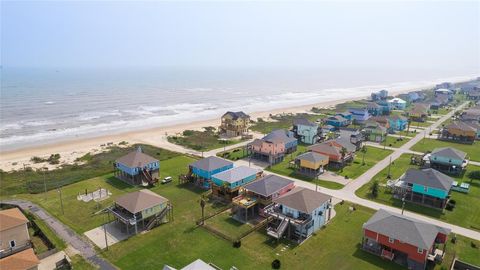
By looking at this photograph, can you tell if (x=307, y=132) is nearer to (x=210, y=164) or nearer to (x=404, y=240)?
(x=210, y=164)

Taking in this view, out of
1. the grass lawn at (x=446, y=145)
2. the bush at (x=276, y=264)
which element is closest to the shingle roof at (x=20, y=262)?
the bush at (x=276, y=264)

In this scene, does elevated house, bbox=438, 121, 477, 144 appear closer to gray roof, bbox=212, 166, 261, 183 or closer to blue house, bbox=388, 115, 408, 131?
blue house, bbox=388, 115, 408, 131

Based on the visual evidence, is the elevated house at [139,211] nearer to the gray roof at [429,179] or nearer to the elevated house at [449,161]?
the gray roof at [429,179]

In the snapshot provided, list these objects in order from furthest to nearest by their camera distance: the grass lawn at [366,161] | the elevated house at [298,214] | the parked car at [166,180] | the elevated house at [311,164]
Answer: the grass lawn at [366,161] → the elevated house at [311,164] → the parked car at [166,180] → the elevated house at [298,214]

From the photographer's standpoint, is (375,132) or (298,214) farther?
(375,132)

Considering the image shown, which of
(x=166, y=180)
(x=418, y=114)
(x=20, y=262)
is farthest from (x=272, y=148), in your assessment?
(x=418, y=114)

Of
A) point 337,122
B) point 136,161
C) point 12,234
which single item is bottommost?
point 12,234
